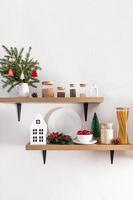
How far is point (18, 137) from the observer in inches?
61.5

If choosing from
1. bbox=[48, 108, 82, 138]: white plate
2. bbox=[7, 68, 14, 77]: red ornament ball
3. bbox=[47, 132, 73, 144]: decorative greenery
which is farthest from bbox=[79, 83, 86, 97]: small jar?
bbox=[7, 68, 14, 77]: red ornament ball

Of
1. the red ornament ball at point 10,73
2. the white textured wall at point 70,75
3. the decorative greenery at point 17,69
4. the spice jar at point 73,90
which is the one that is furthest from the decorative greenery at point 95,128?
the red ornament ball at point 10,73

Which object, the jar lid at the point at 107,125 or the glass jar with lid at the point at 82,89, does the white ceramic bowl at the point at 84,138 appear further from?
the glass jar with lid at the point at 82,89

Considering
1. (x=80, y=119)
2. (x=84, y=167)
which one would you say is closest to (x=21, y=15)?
(x=80, y=119)

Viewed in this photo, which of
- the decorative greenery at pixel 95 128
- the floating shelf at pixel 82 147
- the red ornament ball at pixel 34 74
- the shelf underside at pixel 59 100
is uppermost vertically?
the red ornament ball at pixel 34 74

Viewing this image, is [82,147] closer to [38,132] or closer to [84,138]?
[84,138]

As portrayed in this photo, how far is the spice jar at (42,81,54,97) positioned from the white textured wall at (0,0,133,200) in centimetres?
A: 11

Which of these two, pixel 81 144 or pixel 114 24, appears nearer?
pixel 81 144

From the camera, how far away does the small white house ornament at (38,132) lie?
56.1 inches

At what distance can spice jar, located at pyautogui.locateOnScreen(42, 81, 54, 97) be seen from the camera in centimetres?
145

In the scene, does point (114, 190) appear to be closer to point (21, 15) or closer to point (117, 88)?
point (117, 88)

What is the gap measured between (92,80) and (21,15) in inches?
20.8

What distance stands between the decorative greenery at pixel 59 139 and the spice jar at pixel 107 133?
0.53 ft

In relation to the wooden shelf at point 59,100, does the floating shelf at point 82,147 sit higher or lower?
lower
